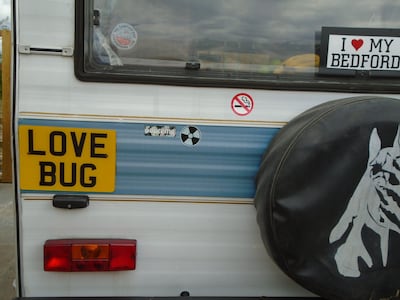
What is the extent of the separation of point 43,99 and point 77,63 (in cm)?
22

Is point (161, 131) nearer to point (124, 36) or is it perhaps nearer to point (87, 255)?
point (124, 36)

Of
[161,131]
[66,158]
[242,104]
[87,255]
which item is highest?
[242,104]

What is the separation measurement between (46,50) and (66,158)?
476 mm

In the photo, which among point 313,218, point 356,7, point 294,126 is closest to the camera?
point 313,218

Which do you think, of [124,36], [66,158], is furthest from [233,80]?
[66,158]

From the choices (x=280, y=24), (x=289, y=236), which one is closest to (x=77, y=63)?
(x=280, y=24)

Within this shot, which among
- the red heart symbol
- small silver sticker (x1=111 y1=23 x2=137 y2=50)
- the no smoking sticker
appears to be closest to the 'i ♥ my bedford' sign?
the red heart symbol

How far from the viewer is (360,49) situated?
200 centimetres

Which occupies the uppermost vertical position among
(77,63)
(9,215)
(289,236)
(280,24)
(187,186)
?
(280,24)

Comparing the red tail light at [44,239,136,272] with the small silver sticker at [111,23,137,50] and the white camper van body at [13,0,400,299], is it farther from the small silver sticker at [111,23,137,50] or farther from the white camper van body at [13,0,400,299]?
the small silver sticker at [111,23,137,50]

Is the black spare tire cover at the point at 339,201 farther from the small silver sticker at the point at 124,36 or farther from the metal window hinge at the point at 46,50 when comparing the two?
the metal window hinge at the point at 46,50

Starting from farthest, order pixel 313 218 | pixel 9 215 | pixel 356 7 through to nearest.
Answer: pixel 9 215 < pixel 356 7 < pixel 313 218

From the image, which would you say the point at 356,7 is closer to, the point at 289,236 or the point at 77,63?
the point at 289,236

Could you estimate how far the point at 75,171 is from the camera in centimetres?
192
